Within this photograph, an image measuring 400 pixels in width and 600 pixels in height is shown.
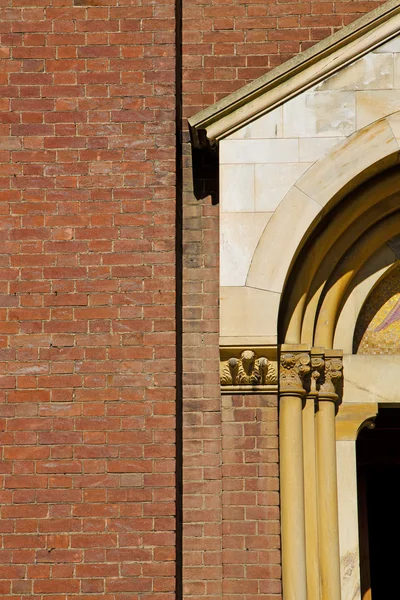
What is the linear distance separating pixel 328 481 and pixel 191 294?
5.13 feet

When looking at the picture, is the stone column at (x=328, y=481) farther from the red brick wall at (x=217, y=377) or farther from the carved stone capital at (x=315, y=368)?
the red brick wall at (x=217, y=377)

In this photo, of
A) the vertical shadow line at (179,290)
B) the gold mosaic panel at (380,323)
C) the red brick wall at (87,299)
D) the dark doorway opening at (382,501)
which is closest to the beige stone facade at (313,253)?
the gold mosaic panel at (380,323)

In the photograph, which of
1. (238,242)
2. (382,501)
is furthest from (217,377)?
(382,501)

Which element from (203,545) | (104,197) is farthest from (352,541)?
(104,197)

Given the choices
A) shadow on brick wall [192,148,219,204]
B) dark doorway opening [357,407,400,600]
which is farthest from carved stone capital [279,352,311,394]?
dark doorway opening [357,407,400,600]

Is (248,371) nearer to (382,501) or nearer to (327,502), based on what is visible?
(327,502)

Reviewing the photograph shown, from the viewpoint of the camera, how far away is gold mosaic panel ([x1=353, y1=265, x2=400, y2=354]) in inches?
322

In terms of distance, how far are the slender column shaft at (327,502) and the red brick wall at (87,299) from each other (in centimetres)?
114

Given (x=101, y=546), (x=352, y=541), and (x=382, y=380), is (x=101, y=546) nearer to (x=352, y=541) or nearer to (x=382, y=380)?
(x=352, y=541)

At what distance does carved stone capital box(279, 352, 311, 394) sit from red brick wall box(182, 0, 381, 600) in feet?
0.78

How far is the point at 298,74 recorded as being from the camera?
25.6 feet

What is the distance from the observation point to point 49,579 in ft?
22.9

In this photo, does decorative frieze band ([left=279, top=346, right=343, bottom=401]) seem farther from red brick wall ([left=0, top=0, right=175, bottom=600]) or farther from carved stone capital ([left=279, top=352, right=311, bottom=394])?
red brick wall ([left=0, top=0, right=175, bottom=600])

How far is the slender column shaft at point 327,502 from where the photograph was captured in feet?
24.7
